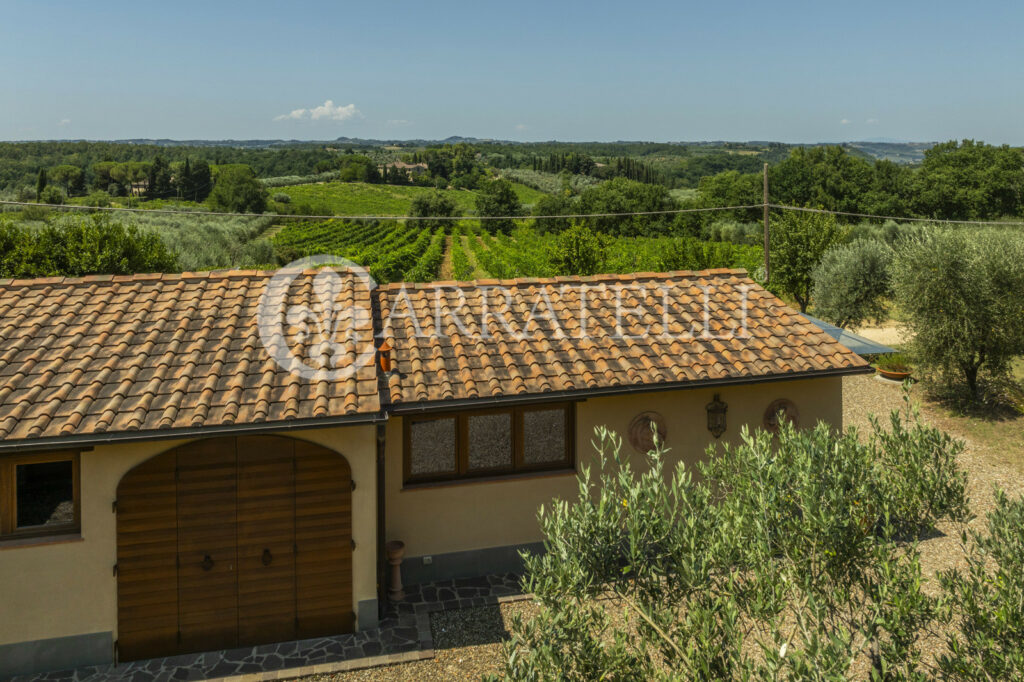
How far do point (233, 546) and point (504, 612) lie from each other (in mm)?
3453

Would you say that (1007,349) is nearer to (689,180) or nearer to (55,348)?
(55,348)

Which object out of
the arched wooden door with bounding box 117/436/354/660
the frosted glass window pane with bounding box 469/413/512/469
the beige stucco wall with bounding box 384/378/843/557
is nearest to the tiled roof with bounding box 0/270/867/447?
the beige stucco wall with bounding box 384/378/843/557

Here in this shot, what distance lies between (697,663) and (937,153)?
89.9 m

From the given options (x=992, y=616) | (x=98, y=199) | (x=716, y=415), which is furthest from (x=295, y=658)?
(x=98, y=199)

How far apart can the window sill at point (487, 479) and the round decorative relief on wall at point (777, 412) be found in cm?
324

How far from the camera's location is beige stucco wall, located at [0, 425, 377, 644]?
684cm

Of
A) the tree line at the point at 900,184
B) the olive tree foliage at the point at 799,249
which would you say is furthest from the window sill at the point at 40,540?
the tree line at the point at 900,184

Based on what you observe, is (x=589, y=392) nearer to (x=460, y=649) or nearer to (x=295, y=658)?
(x=460, y=649)

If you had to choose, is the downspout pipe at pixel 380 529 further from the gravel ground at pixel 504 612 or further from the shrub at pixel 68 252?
the shrub at pixel 68 252

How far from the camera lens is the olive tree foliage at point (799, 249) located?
2803 centimetres

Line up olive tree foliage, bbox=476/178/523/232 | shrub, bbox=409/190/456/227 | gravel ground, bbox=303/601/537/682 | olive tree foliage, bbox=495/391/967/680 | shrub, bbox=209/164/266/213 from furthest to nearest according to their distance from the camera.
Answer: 1. olive tree foliage, bbox=476/178/523/232
2. shrub, bbox=409/190/456/227
3. shrub, bbox=209/164/266/213
4. gravel ground, bbox=303/601/537/682
5. olive tree foliage, bbox=495/391/967/680

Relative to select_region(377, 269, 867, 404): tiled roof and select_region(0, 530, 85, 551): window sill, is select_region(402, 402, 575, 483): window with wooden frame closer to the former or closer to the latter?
select_region(377, 269, 867, 404): tiled roof

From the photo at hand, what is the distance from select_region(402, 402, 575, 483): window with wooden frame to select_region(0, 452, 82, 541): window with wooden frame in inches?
150

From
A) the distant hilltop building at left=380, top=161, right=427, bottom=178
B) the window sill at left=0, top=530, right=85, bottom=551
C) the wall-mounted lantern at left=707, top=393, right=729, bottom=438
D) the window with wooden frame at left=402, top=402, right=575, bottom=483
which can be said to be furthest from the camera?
the distant hilltop building at left=380, top=161, right=427, bottom=178
